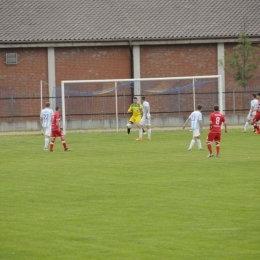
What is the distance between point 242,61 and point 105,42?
7.81m

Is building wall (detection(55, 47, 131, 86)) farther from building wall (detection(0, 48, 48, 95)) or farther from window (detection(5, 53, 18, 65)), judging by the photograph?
window (detection(5, 53, 18, 65))

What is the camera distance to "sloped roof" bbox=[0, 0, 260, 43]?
45.7 metres

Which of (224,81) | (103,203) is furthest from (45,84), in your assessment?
(103,203)

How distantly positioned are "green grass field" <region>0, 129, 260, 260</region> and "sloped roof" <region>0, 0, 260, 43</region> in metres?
19.3

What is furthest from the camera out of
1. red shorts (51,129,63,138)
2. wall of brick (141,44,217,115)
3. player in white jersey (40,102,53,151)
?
wall of brick (141,44,217,115)

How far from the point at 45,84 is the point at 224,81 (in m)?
10.4

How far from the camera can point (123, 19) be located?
156ft

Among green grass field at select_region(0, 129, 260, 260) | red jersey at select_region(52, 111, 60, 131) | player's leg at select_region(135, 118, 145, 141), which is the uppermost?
red jersey at select_region(52, 111, 60, 131)

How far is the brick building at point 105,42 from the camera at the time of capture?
148ft

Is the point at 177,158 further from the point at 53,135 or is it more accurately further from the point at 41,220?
the point at 41,220

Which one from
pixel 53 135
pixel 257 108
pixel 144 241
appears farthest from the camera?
pixel 257 108

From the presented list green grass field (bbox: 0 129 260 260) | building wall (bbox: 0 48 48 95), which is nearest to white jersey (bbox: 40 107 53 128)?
green grass field (bbox: 0 129 260 260)

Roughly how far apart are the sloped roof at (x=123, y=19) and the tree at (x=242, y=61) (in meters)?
1.67

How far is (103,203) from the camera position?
50.9ft
